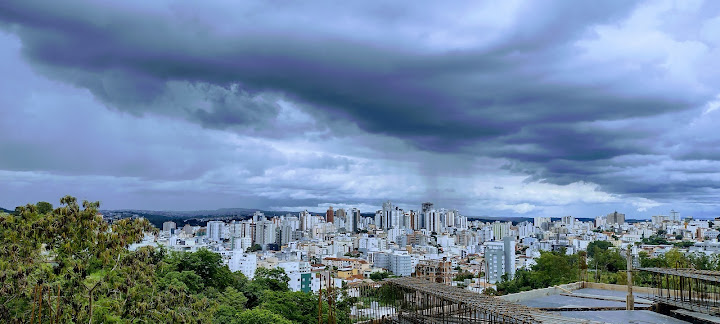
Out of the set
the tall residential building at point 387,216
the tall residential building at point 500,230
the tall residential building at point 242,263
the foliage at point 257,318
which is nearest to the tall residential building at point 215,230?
the tall residential building at point 242,263

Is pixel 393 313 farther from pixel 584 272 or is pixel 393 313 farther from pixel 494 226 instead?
pixel 494 226

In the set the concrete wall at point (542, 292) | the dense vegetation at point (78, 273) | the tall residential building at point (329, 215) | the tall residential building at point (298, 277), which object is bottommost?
the tall residential building at point (298, 277)

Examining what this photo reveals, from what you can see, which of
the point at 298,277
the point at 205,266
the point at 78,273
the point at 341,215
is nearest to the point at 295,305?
the point at 205,266

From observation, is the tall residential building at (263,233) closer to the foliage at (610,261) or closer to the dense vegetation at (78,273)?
the foliage at (610,261)

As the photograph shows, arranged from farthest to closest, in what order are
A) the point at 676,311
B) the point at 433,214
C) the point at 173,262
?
the point at 433,214 < the point at 173,262 < the point at 676,311

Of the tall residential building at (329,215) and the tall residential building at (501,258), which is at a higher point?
the tall residential building at (329,215)

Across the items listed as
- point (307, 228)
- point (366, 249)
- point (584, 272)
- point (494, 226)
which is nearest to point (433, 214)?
point (494, 226)

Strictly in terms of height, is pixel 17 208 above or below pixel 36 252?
above
